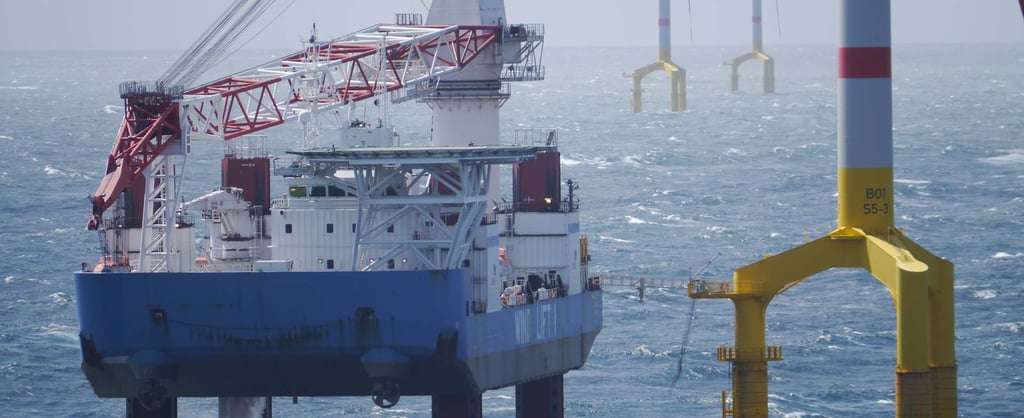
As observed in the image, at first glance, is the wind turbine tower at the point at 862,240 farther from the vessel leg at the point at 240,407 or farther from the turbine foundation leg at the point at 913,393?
the vessel leg at the point at 240,407

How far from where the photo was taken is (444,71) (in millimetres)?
77000

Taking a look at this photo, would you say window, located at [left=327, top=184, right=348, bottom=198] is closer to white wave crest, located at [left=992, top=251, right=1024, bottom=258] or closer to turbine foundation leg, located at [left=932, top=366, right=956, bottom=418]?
turbine foundation leg, located at [left=932, top=366, right=956, bottom=418]

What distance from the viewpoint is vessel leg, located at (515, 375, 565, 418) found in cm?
7756

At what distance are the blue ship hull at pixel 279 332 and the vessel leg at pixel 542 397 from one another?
400 inches

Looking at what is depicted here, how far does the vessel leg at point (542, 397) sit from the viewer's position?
77.6 meters

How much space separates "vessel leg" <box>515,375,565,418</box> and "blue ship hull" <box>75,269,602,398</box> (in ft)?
33.4

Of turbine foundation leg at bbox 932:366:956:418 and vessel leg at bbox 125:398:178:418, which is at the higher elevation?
turbine foundation leg at bbox 932:366:956:418

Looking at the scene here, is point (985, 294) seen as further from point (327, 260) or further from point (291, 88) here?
point (327, 260)

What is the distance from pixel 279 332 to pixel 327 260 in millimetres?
3736

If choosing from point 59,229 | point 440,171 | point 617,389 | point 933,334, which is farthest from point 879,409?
point 59,229

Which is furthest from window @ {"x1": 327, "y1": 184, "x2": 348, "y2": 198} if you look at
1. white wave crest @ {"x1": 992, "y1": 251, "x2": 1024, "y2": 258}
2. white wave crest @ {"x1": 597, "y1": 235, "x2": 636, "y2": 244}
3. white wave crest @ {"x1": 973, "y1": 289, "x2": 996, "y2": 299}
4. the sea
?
white wave crest @ {"x1": 597, "y1": 235, "x2": 636, "y2": 244}

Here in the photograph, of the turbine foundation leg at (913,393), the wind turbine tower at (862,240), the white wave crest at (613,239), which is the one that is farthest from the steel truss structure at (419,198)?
the white wave crest at (613,239)

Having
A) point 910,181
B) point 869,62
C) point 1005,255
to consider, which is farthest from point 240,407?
point 910,181

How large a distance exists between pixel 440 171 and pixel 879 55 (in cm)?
1280
